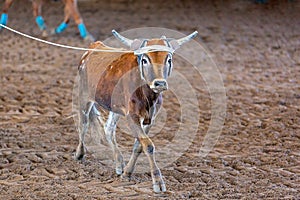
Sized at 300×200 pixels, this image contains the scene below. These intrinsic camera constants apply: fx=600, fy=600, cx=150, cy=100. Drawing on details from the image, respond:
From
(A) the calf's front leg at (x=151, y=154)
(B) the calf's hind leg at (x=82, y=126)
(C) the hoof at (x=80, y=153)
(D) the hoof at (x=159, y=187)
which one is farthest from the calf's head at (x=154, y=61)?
(C) the hoof at (x=80, y=153)

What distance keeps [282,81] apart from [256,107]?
1.46m

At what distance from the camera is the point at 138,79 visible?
436 centimetres

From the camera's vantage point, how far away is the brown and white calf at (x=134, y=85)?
4188 mm

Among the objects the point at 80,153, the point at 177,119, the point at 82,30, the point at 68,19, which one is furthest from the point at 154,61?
the point at 68,19

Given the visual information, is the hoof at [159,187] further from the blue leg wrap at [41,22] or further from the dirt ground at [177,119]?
the blue leg wrap at [41,22]

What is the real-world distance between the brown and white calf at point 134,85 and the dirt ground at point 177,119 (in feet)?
0.99

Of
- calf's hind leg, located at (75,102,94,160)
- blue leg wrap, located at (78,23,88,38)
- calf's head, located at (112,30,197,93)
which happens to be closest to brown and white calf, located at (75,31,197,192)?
calf's head, located at (112,30,197,93)

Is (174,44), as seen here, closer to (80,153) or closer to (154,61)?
(154,61)

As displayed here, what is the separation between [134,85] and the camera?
438cm

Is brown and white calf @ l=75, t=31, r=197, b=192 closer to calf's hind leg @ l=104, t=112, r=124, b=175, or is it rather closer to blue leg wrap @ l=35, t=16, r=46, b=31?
calf's hind leg @ l=104, t=112, r=124, b=175

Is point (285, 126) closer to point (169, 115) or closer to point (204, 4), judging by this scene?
Answer: point (169, 115)

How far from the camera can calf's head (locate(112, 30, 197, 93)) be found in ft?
13.5

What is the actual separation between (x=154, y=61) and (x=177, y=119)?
2.45 metres

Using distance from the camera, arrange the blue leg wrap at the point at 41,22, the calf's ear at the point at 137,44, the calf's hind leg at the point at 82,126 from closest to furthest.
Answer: the calf's ear at the point at 137,44 < the calf's hind leg at the point at 82,126 < the blue leg wrap at the point at 41,22
